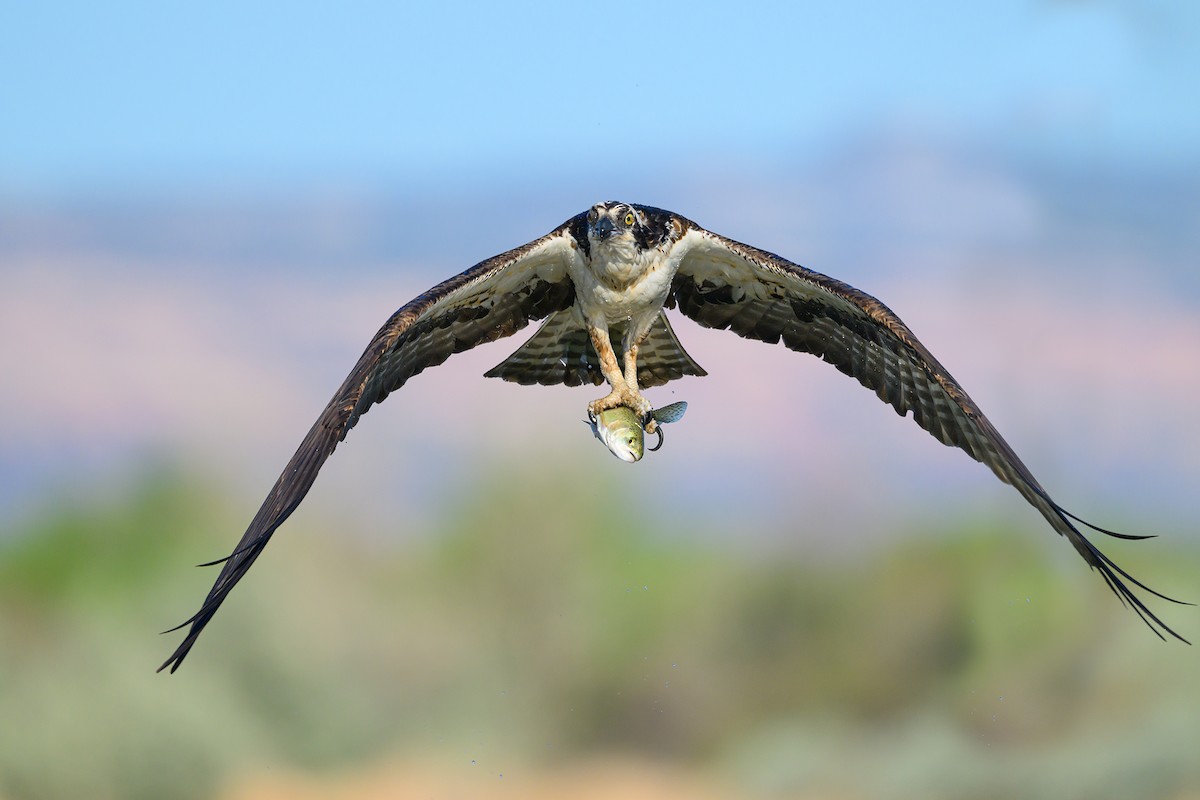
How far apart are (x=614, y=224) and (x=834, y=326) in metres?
2.50

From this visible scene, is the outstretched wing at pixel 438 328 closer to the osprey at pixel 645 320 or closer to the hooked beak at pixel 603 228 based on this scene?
the osprey at pixel 645 320

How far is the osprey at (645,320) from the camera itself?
440 inches

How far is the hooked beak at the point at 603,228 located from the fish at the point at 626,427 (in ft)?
4.98

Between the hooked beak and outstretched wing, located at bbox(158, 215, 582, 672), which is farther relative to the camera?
the hooked beak

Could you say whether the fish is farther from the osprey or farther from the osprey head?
the osprey head

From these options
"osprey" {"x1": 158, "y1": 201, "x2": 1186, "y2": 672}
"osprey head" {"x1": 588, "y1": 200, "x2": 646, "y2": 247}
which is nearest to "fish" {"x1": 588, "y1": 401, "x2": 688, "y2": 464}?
"osprey" {"x1": 158, "y1": 201, "x2": 1186, "y2": 672}

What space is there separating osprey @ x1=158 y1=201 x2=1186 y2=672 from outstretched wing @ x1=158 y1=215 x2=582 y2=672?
1 centimetres

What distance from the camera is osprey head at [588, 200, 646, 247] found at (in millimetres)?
11422

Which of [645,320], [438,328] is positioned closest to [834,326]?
[645,320]

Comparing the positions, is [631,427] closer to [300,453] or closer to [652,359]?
Answer: [652,359]

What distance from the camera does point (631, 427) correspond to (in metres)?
11.2

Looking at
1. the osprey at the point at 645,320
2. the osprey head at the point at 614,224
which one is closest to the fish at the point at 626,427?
the osprey at the point at 645,320

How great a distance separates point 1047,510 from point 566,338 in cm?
481

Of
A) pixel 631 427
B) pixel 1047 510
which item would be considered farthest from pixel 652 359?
pixel 1047 510
